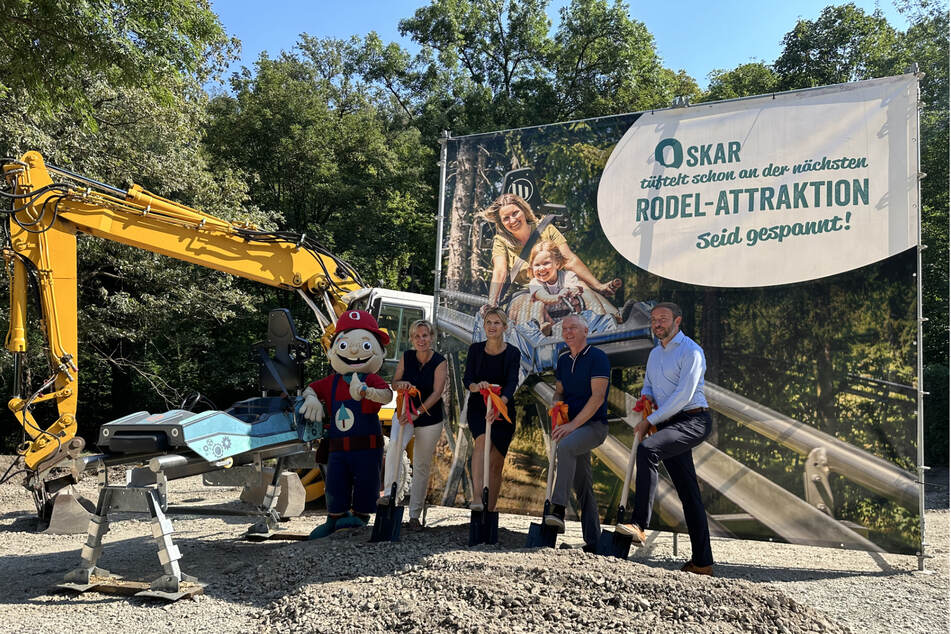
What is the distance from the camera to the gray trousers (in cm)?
572

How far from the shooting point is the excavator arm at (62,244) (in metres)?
7.61

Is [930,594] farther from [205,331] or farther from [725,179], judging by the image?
[205,331]

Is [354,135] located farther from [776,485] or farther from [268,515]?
[776,485]

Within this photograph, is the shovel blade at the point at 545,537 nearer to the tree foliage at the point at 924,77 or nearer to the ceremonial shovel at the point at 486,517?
the ceremonial shovel at the point at 486,517

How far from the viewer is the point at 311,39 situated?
28922 mm

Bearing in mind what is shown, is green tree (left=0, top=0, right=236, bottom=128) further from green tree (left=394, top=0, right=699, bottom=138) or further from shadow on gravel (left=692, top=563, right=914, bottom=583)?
green tree (left=394, top=0, right=699, bottom=138)

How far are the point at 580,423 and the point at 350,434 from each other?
196cm

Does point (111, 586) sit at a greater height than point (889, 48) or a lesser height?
lesser

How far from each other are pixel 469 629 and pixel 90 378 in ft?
62.1

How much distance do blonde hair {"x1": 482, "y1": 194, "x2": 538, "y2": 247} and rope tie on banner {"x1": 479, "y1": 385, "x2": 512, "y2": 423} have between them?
→ 69.7 inches

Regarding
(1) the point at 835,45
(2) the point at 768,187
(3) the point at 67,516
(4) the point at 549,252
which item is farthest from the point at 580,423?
(1) the point at 835,45

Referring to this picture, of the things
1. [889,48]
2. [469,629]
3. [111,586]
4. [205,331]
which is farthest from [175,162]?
[889,48]

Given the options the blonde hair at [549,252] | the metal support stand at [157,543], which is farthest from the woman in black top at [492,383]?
the metal support stand at [157,543]

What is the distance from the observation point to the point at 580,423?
5.76 meters
